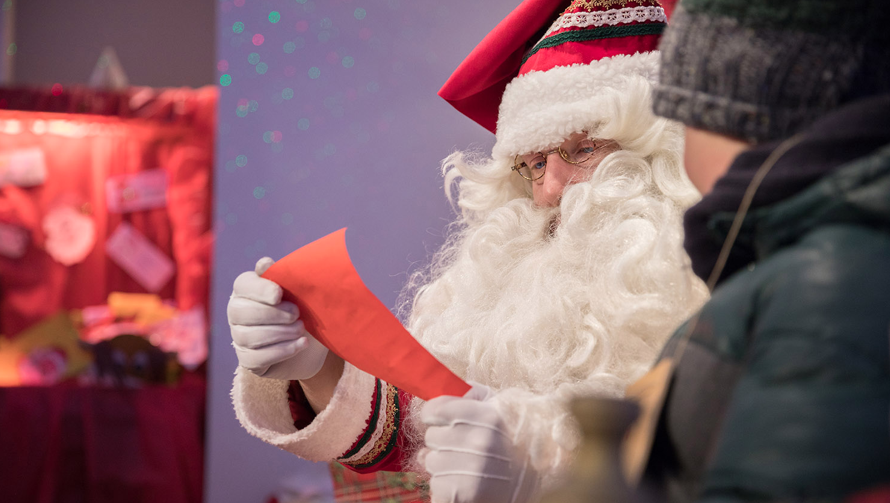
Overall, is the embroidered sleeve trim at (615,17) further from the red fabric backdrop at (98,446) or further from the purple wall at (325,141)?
the red fabric backdrop at (98,446)

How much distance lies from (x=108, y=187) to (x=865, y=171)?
3271 mm

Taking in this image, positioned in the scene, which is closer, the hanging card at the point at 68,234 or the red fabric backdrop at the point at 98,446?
the red fabric backdrop at the point at 98,446

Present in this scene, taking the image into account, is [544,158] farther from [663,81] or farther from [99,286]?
[99,286]

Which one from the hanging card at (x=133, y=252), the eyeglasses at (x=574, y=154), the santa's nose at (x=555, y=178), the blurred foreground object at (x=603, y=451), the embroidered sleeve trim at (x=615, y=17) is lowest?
the hanging card at (x=133, y=252)

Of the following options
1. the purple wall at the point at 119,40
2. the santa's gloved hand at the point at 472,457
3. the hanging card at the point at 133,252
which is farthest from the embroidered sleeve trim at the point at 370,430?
the purple wall at the point at 119,40

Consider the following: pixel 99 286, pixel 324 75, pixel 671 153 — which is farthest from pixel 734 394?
pixel 99 286

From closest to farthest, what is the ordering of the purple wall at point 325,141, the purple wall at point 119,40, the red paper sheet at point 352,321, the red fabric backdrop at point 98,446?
the red paper sheet at point 352,321, the purple wall at point 325,141, the red fabric backdrop at point 98,446, the purple wall at point 119,40

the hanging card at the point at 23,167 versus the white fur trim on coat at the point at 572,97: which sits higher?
the white fur trim on coat at the point at 572,97

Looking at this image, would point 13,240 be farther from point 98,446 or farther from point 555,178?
point 555,178

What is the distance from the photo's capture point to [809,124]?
65 cm

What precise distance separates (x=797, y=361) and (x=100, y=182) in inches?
130

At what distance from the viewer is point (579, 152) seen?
1.38 meters

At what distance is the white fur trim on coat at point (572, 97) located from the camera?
1311mm

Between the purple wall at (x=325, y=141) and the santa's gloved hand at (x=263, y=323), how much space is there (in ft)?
3.41
